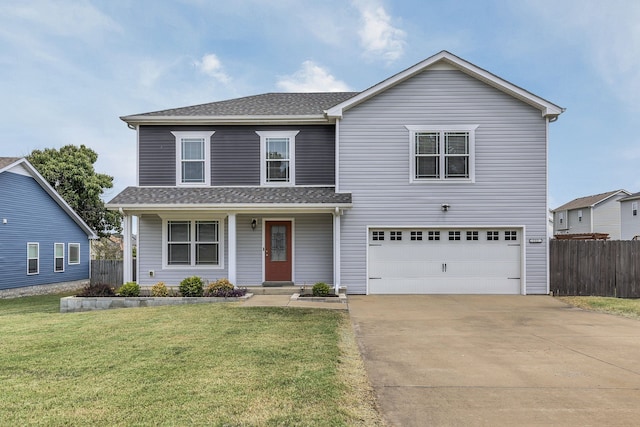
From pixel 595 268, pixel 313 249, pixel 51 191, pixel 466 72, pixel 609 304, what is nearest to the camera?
pixel 609 304

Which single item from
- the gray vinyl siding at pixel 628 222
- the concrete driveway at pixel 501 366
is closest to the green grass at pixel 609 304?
the concrete driveway at pixel 501 366

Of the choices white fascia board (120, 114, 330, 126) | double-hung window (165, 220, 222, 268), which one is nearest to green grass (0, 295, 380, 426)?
double-hung window (165, 220, 222, 268)

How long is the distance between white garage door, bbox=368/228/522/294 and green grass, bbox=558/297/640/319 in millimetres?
1694

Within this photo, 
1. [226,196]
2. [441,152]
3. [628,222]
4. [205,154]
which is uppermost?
[205,154]

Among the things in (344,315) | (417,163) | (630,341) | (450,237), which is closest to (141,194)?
(344,315)

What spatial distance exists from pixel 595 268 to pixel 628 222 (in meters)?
24.7

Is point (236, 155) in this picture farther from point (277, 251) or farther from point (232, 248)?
point (277, 251)

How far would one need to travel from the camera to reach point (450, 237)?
41.3ft

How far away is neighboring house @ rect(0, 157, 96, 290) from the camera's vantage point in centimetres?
1568

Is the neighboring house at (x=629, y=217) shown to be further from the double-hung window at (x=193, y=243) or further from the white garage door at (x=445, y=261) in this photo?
the double-hung window at (x=193, y=243)

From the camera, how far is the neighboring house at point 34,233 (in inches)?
617

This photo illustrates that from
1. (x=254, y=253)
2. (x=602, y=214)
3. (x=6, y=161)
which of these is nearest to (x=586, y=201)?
(x=602, y=214)

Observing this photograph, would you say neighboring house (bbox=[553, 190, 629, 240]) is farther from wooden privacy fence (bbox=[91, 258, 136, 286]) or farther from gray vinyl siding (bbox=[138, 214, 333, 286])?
wooden privacy fence (bbox=[91, 258, 136, 286])

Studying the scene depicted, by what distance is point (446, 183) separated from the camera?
12.4 meters
